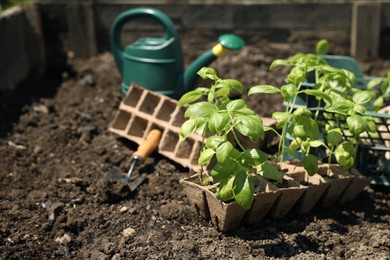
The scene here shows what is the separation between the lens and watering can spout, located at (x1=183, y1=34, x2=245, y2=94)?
11.0ft

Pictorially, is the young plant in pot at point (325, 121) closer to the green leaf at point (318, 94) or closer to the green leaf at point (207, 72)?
the green leaf at point (318, 94)

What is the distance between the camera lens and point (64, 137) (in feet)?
11.7

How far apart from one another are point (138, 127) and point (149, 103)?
0.46ft

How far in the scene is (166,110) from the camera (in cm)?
332

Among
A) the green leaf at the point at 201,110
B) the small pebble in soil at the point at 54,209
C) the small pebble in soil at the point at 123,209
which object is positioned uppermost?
the green leaf at the point at 201,110

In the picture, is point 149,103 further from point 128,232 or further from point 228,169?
point 228,169

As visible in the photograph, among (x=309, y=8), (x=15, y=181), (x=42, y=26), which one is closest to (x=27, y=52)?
(x=42, y=26)

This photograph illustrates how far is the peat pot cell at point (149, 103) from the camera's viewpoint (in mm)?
3389

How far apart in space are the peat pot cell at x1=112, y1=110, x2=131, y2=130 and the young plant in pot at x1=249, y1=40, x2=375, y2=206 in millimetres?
868

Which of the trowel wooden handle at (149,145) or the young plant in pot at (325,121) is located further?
the trowel wooden handle at (149,145)

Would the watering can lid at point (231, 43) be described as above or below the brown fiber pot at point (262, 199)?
above

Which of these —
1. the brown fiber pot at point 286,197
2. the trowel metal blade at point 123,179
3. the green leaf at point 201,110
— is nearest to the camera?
the green leaf at point 201,110

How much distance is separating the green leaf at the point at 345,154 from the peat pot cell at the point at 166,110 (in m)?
0.92

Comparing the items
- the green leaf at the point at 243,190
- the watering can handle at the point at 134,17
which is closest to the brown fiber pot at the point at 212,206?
the green leaf at the point at 243,190
